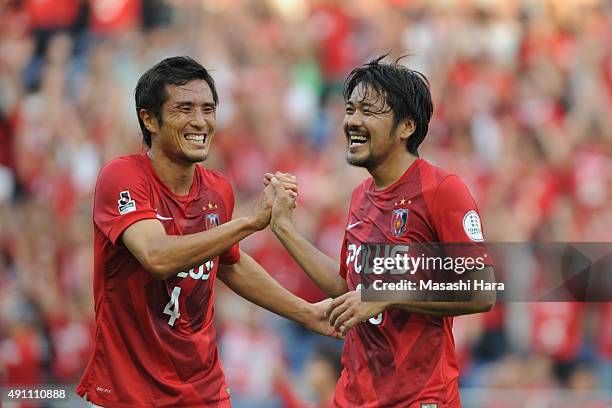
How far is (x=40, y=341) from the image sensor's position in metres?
9.75

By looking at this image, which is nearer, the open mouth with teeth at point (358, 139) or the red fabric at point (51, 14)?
the open mouth with teeth at point (358, 139)

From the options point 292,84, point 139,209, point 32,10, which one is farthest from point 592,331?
point 32,10

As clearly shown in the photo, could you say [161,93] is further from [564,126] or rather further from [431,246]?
[564,126]

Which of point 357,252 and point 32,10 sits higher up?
point 32,10

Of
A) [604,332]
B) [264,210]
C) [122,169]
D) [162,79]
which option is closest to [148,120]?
[162,79]

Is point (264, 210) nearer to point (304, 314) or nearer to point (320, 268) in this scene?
point (320, 268)

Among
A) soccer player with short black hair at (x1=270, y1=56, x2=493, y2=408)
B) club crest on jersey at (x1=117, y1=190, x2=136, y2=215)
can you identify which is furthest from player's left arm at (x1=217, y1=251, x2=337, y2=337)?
club crest on jersey at (x1=117, y1=190, x2=136, y2=215)

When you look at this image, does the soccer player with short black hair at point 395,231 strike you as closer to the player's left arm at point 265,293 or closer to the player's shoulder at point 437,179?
the player's shoulder at point 437,179

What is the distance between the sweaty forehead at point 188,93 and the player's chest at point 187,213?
18.2 inches

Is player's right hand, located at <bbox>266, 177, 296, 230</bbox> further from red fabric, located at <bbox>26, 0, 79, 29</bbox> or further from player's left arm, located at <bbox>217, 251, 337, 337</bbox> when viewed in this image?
red fabric, located at <bbox>26, 0, 79, 29</bbox>

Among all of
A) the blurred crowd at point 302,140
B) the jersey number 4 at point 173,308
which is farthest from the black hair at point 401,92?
the blurred crowd at point 302,140

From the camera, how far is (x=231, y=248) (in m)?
5.82

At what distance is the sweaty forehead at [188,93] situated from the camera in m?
5.54

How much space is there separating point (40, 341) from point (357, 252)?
4.98 meters
